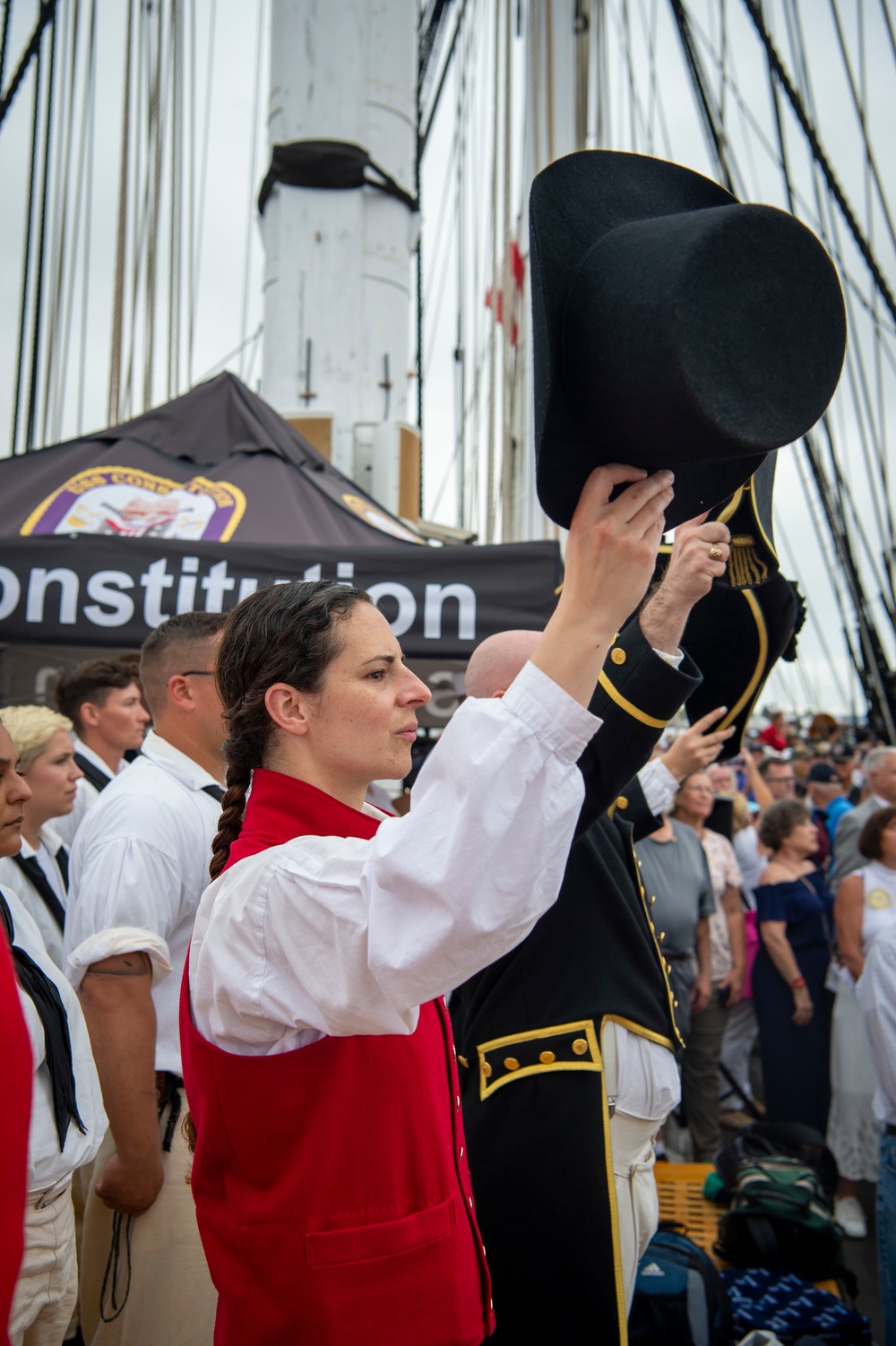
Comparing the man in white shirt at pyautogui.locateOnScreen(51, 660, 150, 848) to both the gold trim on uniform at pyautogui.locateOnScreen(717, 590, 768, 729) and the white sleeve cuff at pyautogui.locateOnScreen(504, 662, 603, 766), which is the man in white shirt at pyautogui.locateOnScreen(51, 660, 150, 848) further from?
the white sleeve cuff at pyautogui.locateOnScreen(504, 662, 603, 766)

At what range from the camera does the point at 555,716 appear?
3.01 feet

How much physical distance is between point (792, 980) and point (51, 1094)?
3.93 meters

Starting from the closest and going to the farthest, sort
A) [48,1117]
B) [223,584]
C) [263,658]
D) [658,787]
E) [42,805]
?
[263,658] → [48,1117] → [658,787] → [42,805] → [223,584]

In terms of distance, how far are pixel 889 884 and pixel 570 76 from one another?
691 centimetres

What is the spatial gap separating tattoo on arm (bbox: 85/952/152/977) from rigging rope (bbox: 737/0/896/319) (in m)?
6.54

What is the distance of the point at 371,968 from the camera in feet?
3.08

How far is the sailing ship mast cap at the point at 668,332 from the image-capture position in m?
0.93

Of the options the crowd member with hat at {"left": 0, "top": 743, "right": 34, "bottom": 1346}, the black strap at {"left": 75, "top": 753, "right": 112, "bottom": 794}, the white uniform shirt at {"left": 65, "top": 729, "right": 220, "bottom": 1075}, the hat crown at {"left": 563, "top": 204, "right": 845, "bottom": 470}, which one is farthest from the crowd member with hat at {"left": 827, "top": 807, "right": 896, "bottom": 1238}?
the crowd member with hat at {"left": 0, "top": 743, "right": 34, "bottom": 1346}

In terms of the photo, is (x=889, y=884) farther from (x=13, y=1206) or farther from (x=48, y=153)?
(x=48, y=153)

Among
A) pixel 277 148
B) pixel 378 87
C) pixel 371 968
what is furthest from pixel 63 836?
pixel 378 87

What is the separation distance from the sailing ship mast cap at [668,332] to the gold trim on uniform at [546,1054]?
1.07m

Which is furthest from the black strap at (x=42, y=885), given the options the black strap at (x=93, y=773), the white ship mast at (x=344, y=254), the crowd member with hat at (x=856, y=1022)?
the white ship mast at (x=344, y=254)

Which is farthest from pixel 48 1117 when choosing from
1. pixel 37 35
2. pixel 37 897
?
pixel 37 35

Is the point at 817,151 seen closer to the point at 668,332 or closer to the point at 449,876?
the point at 668,332
